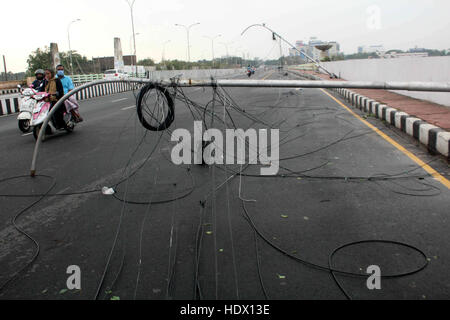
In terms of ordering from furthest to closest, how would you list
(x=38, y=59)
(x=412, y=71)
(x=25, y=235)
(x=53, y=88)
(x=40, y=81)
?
(x=38, y=59) < (x=412, y=71) < (x=40, y=81) < (x=53, y=88) < (x=25, y=235)

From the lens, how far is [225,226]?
4125 mm

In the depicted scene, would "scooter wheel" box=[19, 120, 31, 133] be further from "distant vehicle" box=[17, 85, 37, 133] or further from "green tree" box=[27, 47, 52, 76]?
"green tree" box=[27, 47, 52, 76]

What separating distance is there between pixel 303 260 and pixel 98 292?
1.55 metres

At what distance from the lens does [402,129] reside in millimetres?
9820

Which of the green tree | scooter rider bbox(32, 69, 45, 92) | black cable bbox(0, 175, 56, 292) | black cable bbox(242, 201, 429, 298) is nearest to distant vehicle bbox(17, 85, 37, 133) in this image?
scooter rider bbox(32, 69, 45, 92)

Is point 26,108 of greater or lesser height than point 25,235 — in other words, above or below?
above

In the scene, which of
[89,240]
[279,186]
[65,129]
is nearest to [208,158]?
[279,186]

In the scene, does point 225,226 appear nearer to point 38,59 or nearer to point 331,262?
point 331,262

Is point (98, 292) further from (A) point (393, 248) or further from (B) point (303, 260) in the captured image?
(A) point (393, 248)

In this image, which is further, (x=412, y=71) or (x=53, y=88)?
(x=412, y=71)

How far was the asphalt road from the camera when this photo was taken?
9.94ft

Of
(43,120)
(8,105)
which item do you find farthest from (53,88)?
(8,105)

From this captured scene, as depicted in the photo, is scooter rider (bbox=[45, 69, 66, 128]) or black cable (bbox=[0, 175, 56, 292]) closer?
black cable (bbox=[0, 175, 56, 292])
